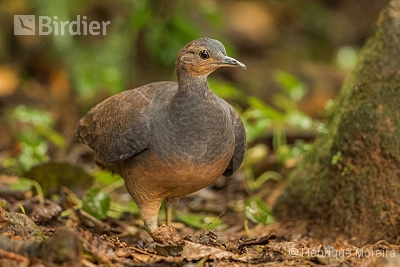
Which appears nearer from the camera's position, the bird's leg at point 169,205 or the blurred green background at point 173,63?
the bird's leg at point 169,205

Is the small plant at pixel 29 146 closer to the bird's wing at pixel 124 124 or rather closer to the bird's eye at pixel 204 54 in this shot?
the bird's wing at pixel 124 124

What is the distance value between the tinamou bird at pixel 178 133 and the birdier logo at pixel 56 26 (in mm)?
5251

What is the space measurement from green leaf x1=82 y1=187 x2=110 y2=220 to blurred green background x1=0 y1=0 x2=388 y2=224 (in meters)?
0.80

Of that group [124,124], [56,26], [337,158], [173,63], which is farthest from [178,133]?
[56,26]

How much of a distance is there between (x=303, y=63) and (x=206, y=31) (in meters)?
2.29

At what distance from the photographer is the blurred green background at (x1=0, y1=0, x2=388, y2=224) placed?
7688mm

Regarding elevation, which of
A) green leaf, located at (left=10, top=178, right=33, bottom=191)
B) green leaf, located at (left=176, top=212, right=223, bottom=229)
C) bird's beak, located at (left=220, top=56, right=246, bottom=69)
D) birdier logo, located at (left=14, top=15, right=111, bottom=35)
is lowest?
green leaf, located at (left=176, top=212, right=223, bottom=229)

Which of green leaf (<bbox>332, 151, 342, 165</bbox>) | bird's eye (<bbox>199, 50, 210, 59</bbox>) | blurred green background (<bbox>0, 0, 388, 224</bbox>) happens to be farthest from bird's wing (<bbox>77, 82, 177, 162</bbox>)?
green leaf (<bbox>332, 151, 342, 165</bbox>)

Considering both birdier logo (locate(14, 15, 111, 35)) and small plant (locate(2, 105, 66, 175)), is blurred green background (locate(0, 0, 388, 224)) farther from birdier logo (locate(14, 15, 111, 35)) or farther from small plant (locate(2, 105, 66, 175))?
birdier logo (locate(14, 15, 111, 35))

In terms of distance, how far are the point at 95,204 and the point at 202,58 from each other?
1.88 m

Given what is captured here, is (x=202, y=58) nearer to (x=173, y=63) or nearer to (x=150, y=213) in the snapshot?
(x=150, y=213)

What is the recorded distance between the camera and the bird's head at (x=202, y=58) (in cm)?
503

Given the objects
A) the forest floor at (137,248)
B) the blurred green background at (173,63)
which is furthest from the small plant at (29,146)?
the forest floor at (137,248)

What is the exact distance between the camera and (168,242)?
4344 millimetres
